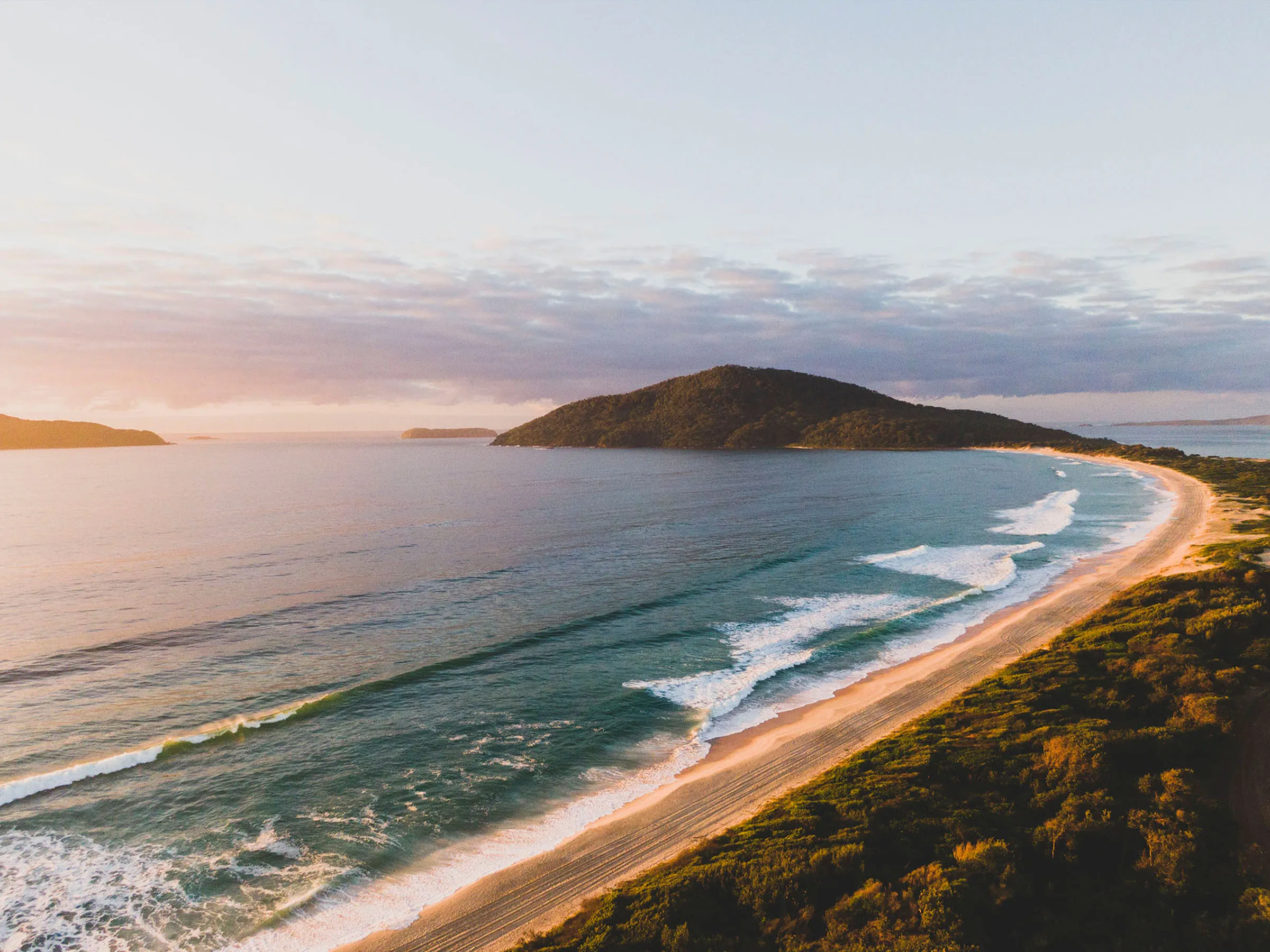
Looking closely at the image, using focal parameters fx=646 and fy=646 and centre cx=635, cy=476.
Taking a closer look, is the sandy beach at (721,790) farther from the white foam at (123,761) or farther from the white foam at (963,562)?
the white foam at (123,761)

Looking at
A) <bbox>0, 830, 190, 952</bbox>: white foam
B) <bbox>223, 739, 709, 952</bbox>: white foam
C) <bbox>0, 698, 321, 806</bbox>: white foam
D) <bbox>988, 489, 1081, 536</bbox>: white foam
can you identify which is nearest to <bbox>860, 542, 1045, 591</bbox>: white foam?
<bbox>988, 489, 1081, 536</bbox>: white foam

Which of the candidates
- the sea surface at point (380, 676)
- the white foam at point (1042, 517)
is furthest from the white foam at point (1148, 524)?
the white foam at point (1042, 517)

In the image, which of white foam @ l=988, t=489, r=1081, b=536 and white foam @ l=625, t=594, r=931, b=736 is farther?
white foam @ l=988, t=489, r=1081, b=536

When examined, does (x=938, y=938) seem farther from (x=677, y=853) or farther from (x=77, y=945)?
(x=77, y=945)

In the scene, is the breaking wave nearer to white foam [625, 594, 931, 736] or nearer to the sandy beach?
white foam [625, 594, 931, 736]

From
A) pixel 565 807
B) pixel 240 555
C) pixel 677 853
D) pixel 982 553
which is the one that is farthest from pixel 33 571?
pixel 982 553

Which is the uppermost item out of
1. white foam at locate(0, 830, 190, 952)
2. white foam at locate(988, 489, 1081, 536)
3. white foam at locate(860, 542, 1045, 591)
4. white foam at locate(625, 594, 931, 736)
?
white foam at locate(988, 489, 1081, 536)
